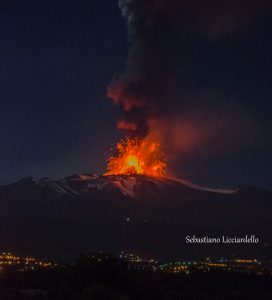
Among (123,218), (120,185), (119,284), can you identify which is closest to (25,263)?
(119,284)

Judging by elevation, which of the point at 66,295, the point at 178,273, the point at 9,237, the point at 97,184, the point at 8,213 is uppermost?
the point at 97,184

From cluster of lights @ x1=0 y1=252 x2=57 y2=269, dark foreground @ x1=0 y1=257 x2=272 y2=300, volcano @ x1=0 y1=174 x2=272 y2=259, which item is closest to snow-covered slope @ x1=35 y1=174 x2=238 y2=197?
volcano @ x1=0 y1=174 x2=272 y2=259

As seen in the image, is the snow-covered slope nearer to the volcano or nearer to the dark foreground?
the volcano

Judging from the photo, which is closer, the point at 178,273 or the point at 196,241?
the point at 178,273

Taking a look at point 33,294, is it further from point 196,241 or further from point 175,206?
point 175,206

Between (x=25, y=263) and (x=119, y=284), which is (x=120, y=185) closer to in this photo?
(x=25, y=263)

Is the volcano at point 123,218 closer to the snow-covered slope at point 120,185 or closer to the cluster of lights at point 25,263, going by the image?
the snow-covered slope at point 120,185

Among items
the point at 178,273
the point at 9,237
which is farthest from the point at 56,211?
the point at 178,273
